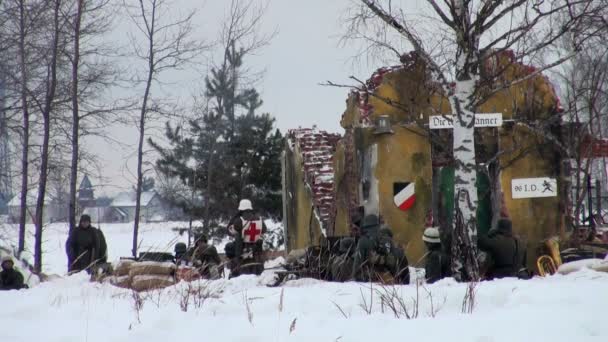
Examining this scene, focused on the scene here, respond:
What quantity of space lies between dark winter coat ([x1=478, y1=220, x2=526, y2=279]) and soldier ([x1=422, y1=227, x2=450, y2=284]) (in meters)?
0.57

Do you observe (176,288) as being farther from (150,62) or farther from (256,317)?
(150,62)

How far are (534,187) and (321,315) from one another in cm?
996

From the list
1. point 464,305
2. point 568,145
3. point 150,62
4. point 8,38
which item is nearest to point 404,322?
point 464,305

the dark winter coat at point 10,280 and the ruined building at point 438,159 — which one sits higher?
the ruined building at point 438,159

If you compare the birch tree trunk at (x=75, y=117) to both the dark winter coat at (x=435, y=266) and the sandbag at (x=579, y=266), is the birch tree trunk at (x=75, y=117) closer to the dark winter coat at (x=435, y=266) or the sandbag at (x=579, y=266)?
the dark winter coat at (x=435, y=266)

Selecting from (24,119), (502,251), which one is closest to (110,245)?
(24,119)

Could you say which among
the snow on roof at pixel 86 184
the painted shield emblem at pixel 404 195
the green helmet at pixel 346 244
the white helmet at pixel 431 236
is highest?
the snow on roof at pixel 86 184

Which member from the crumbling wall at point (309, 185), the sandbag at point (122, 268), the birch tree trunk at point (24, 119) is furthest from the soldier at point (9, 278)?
the crumbling wall at point (309, 185)

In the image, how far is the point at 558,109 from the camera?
16.5m

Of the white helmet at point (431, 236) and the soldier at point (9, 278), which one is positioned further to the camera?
the soldier at point (9, 278)

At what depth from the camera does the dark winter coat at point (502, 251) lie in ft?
35.3

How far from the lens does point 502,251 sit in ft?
35.3

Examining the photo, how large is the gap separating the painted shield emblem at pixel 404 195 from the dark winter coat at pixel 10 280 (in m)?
7.05

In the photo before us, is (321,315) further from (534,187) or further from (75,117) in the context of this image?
(75,117)
